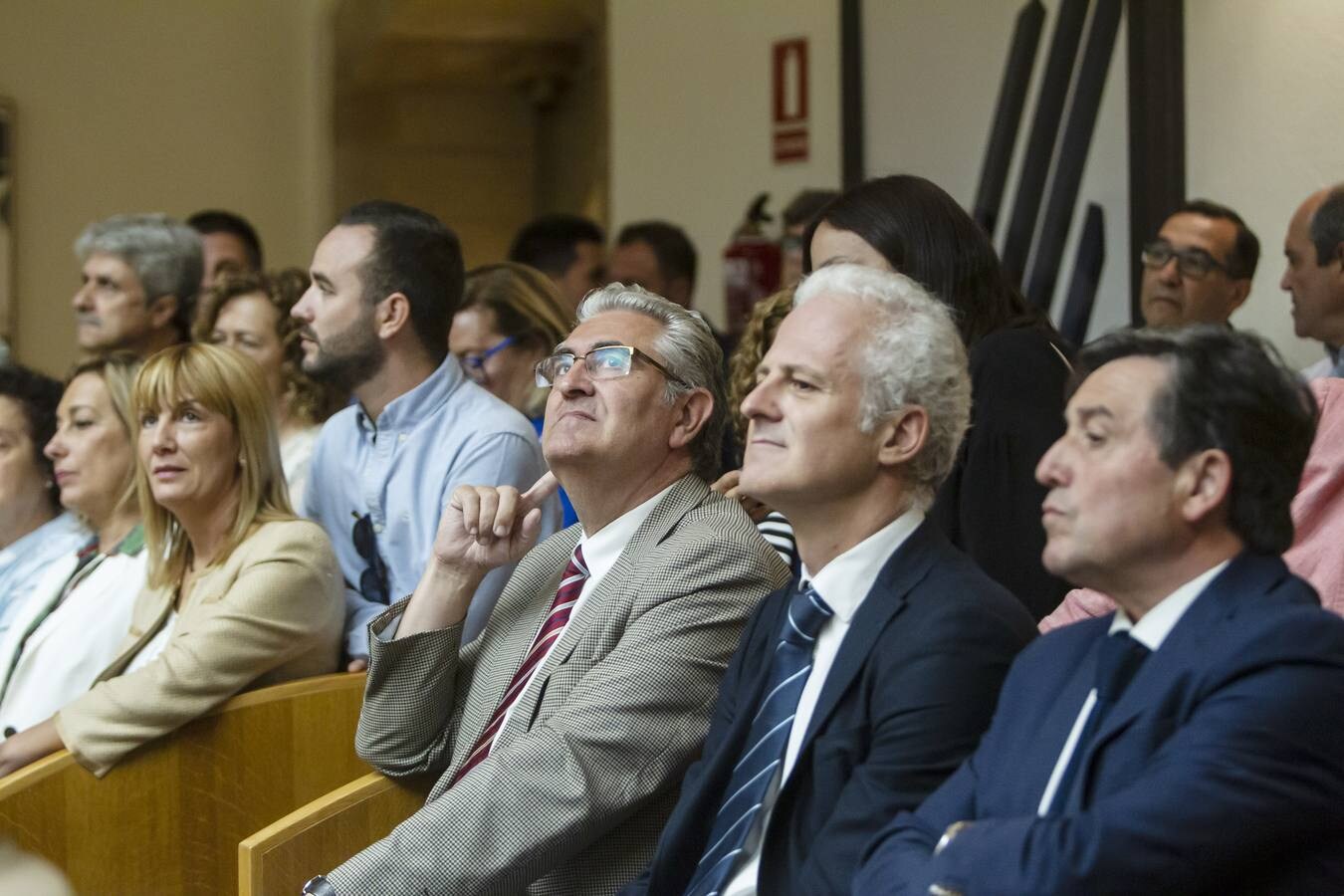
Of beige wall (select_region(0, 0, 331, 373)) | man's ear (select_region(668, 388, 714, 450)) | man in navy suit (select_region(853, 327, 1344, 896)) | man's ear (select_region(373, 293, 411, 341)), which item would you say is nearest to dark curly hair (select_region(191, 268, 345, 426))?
man's ear (select_region(373, 293, 411, 341))

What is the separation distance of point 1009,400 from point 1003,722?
3.07 feet

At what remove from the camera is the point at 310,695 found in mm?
3311

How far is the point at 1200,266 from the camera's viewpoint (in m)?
4.57

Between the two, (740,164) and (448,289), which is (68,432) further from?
(740,164)

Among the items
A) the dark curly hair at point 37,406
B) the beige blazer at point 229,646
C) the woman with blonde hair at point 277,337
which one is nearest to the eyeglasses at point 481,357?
the woman with blonde hair at point 277,337

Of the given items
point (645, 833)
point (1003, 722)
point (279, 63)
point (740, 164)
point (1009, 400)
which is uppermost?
point (279, 63)

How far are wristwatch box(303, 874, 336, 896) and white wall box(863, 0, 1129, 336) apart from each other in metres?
3.42

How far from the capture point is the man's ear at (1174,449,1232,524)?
6.19 ft

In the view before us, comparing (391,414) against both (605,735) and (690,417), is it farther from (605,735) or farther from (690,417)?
(605,735)

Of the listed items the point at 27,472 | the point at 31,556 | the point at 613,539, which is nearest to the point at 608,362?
the point at 613,539

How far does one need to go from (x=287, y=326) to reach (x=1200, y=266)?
2.22 meters

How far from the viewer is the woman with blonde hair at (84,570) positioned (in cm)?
381

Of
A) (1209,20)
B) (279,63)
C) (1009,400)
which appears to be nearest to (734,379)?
(1009,400)

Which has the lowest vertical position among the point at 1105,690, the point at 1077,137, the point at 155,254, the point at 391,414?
the point at 1105,690
